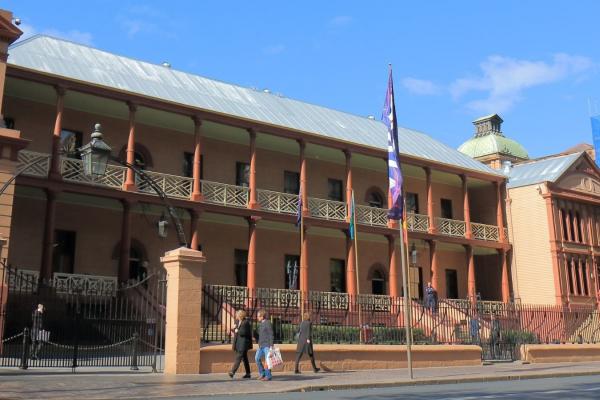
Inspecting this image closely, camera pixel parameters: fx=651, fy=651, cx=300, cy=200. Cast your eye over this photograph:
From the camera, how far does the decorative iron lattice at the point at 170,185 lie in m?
23.6

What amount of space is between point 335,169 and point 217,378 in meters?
19.5

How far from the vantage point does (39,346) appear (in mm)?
15039

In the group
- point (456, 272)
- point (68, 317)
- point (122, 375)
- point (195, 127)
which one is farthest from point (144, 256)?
point (456, 272)

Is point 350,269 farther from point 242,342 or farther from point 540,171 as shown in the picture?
point 242,342

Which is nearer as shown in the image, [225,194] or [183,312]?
[183,312]

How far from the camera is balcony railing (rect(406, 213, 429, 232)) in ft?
100

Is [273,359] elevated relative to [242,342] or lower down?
lower down

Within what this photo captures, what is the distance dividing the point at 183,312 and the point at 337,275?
18067 mm

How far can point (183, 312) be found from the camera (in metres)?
13.6

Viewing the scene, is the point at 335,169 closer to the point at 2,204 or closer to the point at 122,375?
the point at 2,204

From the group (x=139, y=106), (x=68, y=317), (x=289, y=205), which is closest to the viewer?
(x=68, y=317)

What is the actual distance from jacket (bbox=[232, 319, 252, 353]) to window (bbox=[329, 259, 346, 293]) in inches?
689

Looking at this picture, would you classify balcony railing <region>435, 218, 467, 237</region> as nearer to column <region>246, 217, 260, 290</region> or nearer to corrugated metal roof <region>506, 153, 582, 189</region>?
corrugated metal roof <region>506, 153, 582, 189</region>

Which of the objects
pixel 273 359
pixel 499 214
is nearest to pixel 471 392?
pixel 273 359
